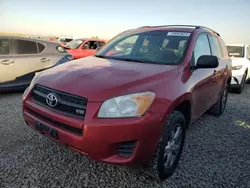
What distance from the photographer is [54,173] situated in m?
2.49

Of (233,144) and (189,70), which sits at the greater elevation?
(189,70)

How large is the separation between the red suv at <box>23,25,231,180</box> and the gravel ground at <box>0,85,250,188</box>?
311 millimetres

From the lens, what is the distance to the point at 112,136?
197cm

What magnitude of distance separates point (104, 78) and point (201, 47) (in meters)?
1.77

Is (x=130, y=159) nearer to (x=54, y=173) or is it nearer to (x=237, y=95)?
(x=54, y=173)

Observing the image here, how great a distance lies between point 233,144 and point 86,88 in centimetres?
254

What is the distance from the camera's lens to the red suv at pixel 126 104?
2.00 metres

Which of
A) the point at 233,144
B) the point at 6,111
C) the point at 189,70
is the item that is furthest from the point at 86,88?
the point at 6,111

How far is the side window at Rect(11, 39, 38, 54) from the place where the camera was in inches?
→ 217

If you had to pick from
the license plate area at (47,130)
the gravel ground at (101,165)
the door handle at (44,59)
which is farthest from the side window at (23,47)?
the license plate area at (47,130)

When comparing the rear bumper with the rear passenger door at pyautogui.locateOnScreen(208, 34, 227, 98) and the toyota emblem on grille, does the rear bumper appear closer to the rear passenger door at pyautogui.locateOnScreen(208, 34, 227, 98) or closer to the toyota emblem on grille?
the rear passenger door at pyautogui.locateOnScreen(208, 34, 227, 98)

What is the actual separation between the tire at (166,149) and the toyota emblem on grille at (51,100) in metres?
1.06

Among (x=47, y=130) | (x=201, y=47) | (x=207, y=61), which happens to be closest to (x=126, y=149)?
(x=47, y=130)

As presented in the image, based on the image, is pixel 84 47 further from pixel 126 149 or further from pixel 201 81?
pixel 126 149
